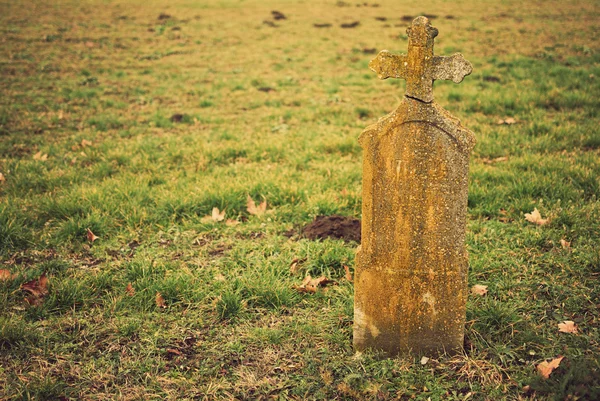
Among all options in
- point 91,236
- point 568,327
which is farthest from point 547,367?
point 91,236

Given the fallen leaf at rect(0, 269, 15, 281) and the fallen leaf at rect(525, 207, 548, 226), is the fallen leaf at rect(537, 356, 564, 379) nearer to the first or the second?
the fallen leaf at rect(525, 207, 548, 226)

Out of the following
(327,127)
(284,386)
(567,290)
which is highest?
(327,127)

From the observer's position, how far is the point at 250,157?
20.0 ft

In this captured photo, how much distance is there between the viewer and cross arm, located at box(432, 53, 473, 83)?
258cm

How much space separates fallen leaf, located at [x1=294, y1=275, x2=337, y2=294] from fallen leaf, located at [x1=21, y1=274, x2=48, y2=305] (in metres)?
1.88

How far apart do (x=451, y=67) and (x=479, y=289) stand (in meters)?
1.69

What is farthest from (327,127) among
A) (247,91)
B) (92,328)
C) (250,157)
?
(92,328)

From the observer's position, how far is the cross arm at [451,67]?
2.58m

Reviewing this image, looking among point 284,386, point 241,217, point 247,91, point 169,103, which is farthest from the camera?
point 247,91

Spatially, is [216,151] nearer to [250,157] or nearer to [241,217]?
[250,157]

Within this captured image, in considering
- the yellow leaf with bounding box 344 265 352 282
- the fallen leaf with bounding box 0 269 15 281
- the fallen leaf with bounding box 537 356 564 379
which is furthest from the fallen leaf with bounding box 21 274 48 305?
the fallen leaf with bounding box 537 356 564 379

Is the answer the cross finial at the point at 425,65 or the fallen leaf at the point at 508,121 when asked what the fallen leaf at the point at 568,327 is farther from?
the fallen leaf at the point at 508,121

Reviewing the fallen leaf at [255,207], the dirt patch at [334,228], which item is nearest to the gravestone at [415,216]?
the dirt patch at [334,228]

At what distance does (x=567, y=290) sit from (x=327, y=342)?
5.83 ft
